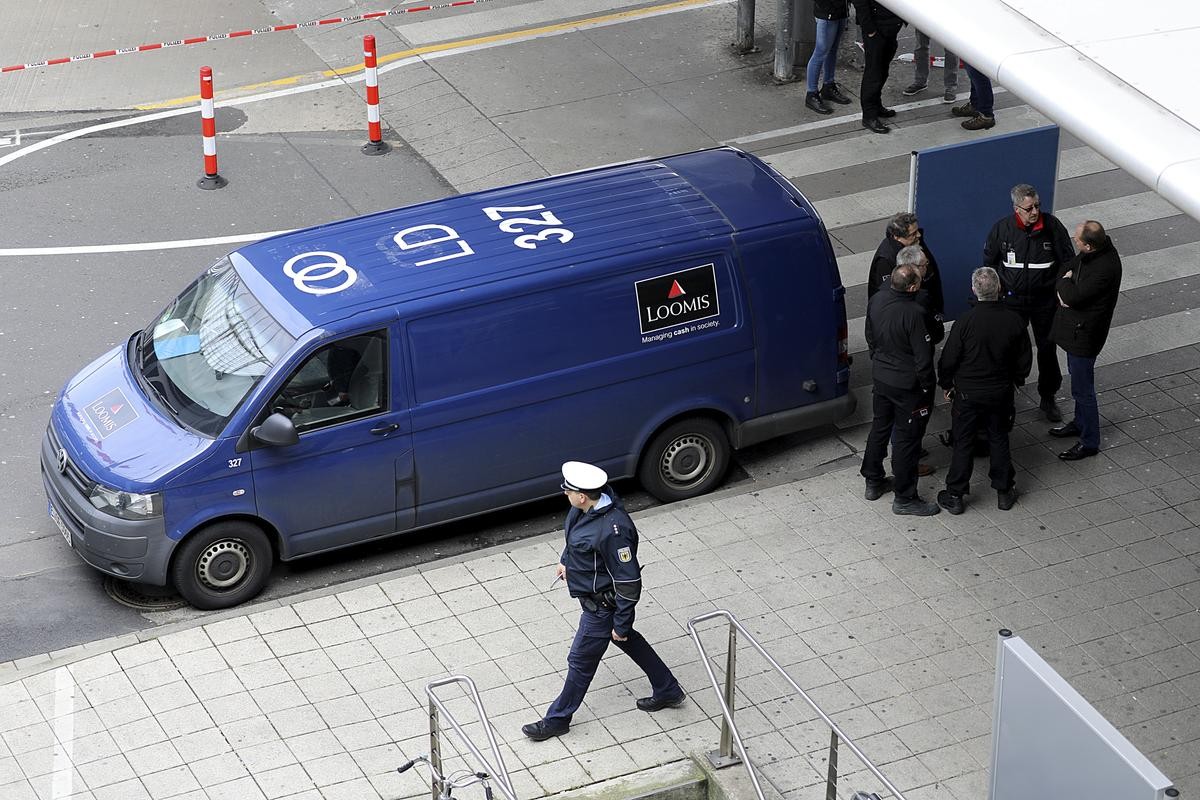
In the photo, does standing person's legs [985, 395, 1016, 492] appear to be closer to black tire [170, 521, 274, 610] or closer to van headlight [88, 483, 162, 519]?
black tire [170, 521, 274, 610]

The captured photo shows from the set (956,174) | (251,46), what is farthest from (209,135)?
(956,174)

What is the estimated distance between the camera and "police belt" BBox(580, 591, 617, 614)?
8828 mm

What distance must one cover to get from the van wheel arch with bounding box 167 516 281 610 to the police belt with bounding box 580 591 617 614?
2.65m

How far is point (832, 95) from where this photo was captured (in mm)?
17344

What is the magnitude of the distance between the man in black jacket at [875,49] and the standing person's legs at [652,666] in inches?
345

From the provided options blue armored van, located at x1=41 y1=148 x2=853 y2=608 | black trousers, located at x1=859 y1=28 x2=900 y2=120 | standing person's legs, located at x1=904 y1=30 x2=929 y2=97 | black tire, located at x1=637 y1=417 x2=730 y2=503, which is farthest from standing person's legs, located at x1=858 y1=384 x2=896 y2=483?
standing person's legs, located at x1=904 y1=30 x2=929 y2=97

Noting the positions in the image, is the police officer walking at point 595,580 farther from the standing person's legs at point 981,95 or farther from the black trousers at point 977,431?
the standing person's legs at point 981,95

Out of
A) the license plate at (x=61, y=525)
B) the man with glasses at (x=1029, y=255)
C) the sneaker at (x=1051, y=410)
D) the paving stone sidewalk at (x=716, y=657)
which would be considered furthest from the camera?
the sneaker at (x=1051, y=410)

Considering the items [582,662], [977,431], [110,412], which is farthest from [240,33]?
[582,662]

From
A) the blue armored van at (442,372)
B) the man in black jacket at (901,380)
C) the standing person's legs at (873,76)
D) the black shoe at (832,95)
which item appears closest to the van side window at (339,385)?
the blue armored van at (442,372)

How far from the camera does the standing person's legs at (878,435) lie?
11.3m

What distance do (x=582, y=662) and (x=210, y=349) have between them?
347 centimetres

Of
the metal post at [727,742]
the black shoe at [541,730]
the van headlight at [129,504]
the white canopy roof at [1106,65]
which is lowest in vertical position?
the black shoe at [541,730]

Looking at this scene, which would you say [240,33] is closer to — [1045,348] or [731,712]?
[1045,348]
